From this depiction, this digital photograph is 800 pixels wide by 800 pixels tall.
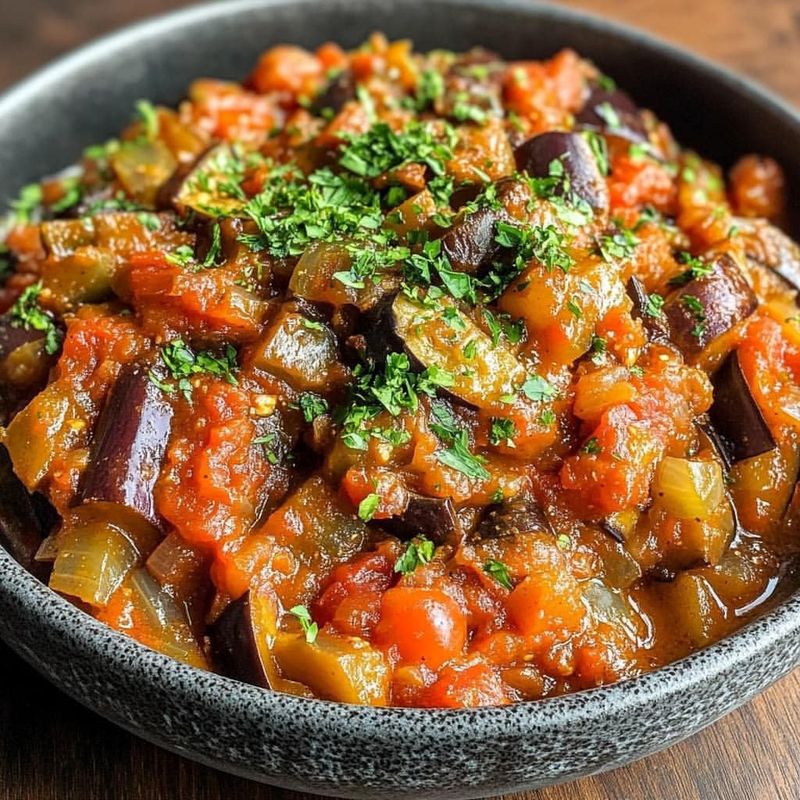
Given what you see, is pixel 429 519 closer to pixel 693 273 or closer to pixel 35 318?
pixel 693 273

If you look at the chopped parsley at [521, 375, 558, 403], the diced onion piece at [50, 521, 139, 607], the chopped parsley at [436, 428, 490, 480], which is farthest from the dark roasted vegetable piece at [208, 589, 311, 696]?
the chopped parsley at [521, 375, 558, 403]

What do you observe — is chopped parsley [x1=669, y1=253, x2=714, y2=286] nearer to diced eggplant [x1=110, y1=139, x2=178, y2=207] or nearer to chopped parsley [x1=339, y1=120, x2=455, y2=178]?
chopped parsley [x1=339, y1=120, x2=455, y2=178]

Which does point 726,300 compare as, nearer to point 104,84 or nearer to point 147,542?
point 147,542

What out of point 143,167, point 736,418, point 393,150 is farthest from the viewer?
point 143,167

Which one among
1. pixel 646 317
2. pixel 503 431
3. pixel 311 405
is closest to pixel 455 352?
pixel 503 431

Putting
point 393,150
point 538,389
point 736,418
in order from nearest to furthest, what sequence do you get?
point 538,389
point 736,418
point 393,150

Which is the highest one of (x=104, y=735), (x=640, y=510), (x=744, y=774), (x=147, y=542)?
(x=147, y=542)

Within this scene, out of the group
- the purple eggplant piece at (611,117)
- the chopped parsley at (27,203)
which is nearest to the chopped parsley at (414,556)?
the purple eggplant piece at (611,117)

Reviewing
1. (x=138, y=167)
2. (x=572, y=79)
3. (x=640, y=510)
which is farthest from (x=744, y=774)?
(x=138, y=167)
